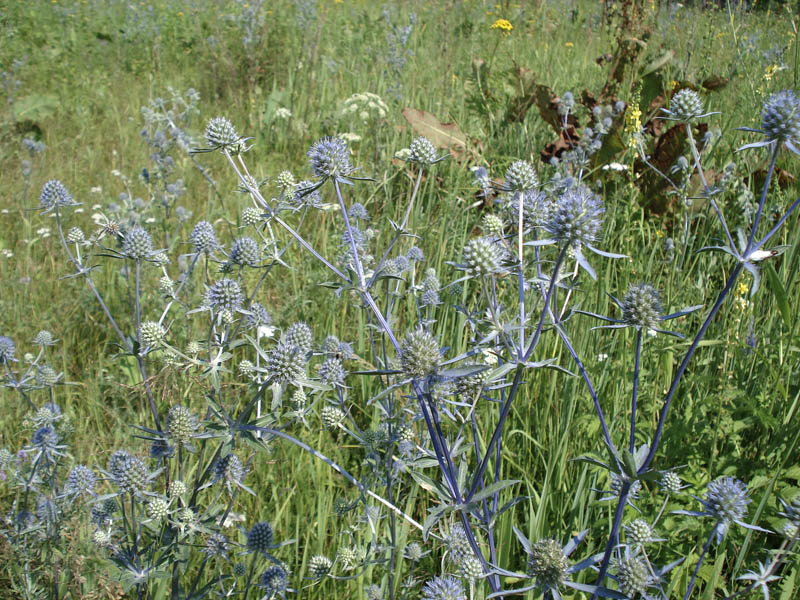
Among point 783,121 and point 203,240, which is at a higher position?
point 783,121

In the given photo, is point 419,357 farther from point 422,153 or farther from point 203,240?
point 203,240

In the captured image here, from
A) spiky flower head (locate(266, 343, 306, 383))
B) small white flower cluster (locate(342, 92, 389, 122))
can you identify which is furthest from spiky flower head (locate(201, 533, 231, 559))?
small white flower cluster (locate(342, 92, 389, 122))

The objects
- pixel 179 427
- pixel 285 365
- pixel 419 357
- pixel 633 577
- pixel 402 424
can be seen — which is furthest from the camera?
pixel 402 424

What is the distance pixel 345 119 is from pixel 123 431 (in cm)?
328

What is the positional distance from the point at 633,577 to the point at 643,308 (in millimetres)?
635

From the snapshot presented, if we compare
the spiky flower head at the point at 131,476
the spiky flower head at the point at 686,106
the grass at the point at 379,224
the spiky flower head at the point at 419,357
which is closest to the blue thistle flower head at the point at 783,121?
the spiky flower head at the point at 686,106

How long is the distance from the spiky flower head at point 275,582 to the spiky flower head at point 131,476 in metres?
0.45

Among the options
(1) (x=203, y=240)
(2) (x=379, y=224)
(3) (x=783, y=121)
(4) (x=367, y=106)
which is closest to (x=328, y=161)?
(1) (x=203, y=240)

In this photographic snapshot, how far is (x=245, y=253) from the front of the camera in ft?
6.07

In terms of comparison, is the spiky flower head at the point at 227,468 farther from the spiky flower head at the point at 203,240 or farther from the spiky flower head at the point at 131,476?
the spiky flower head at the point at 203,240

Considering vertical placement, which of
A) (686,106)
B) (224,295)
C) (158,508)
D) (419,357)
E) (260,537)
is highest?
(686,106)

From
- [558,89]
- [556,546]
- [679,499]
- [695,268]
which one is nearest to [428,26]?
[558,89]

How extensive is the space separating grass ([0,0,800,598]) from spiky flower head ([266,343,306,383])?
0.48 metres

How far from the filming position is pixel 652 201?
12.1 feet
